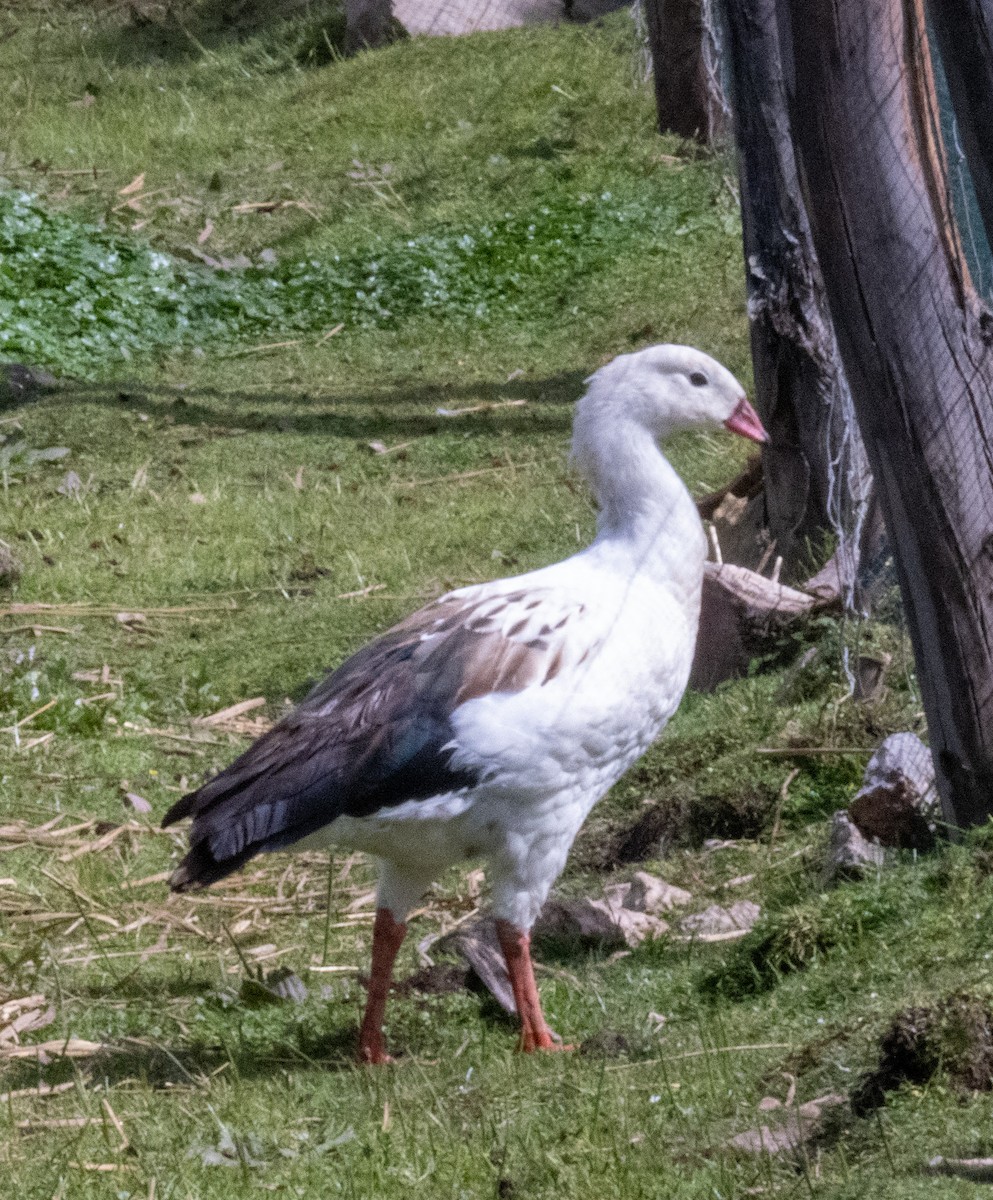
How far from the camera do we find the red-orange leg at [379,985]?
4.38 meters

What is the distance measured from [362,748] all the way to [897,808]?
4.90 feet

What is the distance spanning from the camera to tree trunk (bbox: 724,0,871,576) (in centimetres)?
711

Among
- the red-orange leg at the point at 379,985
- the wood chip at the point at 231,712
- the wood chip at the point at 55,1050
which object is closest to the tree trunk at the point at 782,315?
the wood chip at the point at 231,712

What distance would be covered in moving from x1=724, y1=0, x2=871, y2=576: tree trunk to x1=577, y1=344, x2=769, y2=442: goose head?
212 centimetres

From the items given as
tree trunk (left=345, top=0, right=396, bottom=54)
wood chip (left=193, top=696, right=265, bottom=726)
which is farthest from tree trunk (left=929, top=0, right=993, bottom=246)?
tree trunk (left=345, top=0, right=396, bottom=54)

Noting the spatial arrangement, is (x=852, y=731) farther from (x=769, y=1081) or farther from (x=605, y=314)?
(x=605, y=314)

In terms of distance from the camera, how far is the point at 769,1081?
12.2 feet

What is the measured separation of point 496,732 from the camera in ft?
13.9

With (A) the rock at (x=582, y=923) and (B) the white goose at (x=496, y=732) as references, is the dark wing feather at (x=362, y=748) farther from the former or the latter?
(A) the rock at (x=582, y=923)

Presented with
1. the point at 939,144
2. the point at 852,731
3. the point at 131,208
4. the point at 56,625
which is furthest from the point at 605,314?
the point at 939,144

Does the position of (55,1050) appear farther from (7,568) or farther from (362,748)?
(7,568)

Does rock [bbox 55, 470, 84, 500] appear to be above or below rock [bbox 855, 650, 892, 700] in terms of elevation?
below

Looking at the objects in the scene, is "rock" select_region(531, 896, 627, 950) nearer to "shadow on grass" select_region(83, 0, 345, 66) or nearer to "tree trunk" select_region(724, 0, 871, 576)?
"tree trunk" select_region(724, 0, 871, 576)

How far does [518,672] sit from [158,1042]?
128 centimetres
